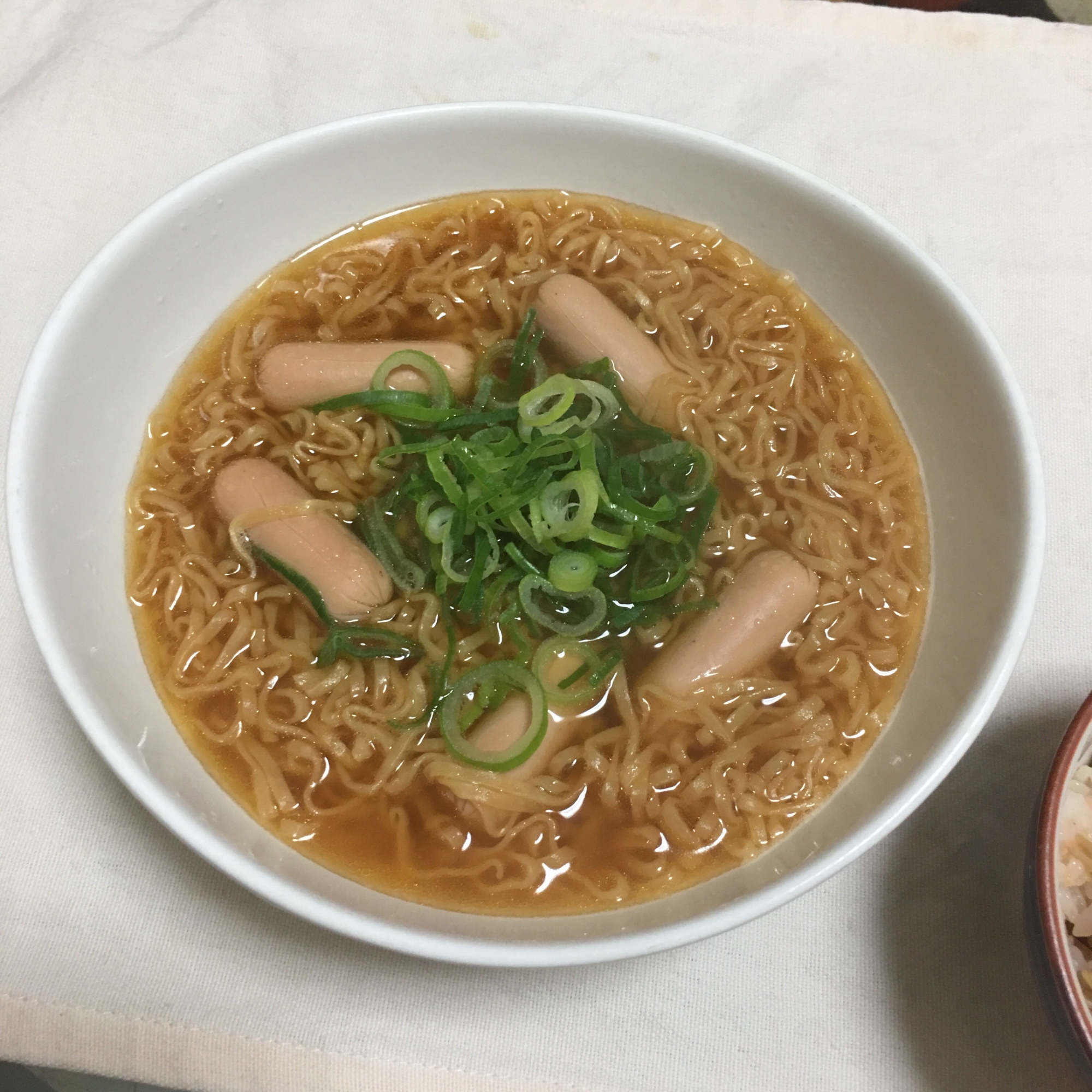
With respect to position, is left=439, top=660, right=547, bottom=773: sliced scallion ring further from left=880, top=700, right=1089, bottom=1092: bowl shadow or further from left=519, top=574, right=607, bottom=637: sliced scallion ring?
left=880, top=700, right=1089, bottom=1092: bowl shadow

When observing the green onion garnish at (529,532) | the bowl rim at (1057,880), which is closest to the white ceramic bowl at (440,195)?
the bowl rim at (1057,880)

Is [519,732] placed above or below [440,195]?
below

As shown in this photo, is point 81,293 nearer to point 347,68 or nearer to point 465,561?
point 465,561

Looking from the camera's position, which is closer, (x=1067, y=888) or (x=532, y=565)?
(x=1067, y=888)

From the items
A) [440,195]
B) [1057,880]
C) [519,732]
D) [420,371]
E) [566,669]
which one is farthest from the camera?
[440,195]

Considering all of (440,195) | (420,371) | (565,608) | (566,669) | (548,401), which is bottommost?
(566,669)

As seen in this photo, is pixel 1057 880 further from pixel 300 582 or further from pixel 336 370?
pixel 336 370

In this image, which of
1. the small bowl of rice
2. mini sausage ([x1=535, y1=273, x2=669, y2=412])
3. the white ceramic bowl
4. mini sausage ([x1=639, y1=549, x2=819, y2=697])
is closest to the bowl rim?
the small bowl of rice

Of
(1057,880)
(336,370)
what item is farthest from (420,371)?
(1057,880)
